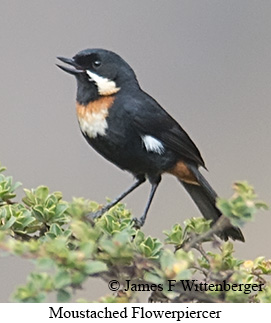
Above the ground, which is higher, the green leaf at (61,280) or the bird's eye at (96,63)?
the bird's eye at (96,63)

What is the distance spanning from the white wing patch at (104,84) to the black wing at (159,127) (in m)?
0.06

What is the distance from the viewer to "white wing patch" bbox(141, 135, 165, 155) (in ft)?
5.68

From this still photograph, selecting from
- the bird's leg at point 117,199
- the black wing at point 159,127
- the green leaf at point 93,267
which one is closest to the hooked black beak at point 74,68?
the black wing at point 159,127

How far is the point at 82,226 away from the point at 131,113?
2.91 feet

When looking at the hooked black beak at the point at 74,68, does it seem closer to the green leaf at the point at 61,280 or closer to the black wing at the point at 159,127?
the black wing at the point at 159,127

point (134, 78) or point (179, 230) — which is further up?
point (134, 78)

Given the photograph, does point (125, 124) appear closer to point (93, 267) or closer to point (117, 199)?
point (117, 199)

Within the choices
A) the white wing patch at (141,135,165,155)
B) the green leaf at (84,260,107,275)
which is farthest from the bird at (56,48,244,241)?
the green leaf at (84,260,107,275)

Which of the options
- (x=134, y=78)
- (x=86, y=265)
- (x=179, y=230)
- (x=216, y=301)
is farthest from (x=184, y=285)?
(x=134, y=78)

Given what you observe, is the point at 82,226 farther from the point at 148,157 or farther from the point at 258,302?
the point at 148,157

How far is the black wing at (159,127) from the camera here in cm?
173

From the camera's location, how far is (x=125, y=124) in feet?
5.64

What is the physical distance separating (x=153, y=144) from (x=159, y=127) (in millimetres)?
49

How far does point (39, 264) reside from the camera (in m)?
0.80
